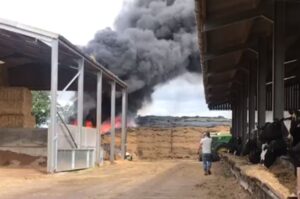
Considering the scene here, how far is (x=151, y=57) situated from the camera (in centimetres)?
4581

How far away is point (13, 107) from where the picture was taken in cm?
2917

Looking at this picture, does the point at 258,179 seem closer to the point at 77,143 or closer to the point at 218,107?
the point at 77,143

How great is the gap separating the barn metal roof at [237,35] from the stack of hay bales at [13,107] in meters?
8.71

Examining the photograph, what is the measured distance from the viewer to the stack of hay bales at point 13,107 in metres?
29.2

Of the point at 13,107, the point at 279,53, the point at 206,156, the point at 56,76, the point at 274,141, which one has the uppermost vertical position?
the point at 56,76

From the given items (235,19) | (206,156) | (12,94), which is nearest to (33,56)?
(12,94)

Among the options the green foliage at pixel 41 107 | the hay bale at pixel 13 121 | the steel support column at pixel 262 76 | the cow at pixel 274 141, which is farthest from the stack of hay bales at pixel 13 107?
the green foliage at pixel 41 107

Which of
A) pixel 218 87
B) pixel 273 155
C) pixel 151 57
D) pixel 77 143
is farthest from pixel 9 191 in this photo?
pixel 151 57

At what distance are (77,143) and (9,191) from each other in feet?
37.3

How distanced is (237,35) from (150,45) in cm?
2648

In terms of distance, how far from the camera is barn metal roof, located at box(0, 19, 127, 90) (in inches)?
932

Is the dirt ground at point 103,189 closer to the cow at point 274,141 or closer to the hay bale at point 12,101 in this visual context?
the cow at point 274,141

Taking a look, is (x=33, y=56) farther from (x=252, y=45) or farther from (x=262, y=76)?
(x=262, y=76)

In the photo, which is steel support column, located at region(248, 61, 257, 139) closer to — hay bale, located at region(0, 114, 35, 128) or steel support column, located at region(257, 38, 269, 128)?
steel support column, located at region(257, 38, 269, 128)
